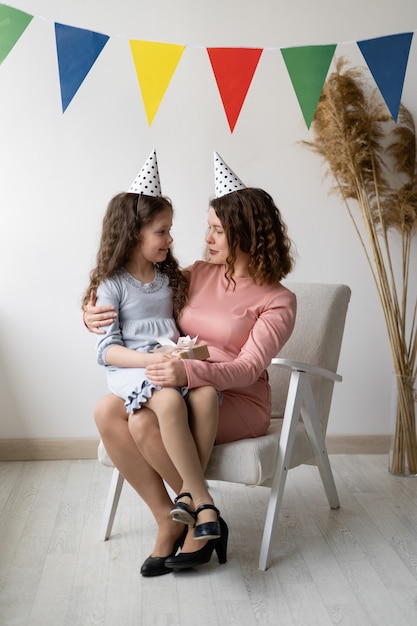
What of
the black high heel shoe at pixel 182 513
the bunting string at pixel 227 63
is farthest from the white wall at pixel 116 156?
the black high heel shoe at pixel 182 513

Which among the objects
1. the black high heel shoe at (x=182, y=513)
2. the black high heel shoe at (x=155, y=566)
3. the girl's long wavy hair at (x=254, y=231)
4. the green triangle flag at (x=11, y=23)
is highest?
the green triangle flag at (x=11, y=23)

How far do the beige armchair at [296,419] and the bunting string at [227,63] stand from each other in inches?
29.9

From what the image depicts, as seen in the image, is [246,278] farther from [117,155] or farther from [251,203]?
[117,155]

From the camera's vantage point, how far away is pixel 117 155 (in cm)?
334

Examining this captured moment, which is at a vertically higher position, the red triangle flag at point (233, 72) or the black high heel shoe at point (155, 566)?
the red triangle flag at point (233, 72)

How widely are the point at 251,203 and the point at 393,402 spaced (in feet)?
3.81

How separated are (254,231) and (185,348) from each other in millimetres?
414

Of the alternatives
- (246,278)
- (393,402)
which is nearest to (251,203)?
(246,278)

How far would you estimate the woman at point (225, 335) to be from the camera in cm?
232

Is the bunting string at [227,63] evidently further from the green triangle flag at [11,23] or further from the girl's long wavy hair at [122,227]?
the girl's long wavy hair at [122,227]

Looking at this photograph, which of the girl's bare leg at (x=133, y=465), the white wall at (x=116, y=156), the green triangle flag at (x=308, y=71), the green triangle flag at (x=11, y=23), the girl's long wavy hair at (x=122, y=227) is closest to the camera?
the girl's bare leg at (x=133, y=465)

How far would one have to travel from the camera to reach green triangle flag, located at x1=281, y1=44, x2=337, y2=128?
10.2 ft

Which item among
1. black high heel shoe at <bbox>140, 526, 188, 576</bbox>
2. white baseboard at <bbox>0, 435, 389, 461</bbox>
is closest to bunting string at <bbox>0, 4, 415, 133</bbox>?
white baseboard at <bbox>0, 435, 389, 461</bbox>

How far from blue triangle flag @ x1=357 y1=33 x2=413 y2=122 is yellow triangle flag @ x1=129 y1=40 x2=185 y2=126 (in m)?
0.69
